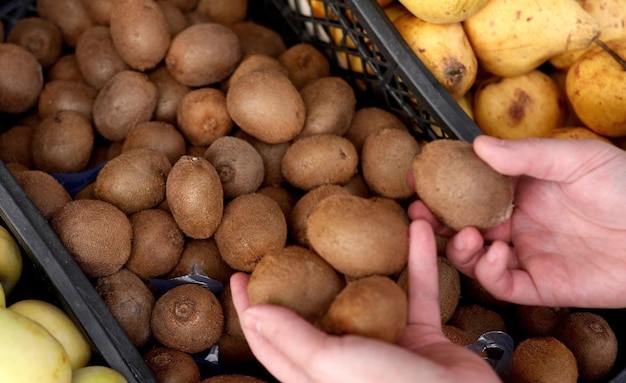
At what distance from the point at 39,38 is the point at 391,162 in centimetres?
106

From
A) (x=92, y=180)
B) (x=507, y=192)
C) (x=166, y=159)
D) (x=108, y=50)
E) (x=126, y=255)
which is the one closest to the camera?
(x=507, y=192)

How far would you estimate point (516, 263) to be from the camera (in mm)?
1228

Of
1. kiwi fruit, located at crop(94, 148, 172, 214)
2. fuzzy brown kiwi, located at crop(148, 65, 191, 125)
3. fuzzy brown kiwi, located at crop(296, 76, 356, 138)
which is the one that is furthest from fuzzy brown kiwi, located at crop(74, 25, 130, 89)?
fuzzy brown kiwi, located at crop(296, 76, 356, 138)

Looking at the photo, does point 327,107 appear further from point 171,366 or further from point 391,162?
point 171,366

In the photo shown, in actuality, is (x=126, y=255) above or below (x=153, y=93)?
below

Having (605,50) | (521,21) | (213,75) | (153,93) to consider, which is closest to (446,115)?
(521,21)

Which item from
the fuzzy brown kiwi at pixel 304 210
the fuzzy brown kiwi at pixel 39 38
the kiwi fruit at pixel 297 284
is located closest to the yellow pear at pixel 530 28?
the fuzzy brown kiwi at pixel 304 210

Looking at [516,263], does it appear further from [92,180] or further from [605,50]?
[92,180]

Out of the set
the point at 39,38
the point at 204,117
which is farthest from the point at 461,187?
the point at 39,38

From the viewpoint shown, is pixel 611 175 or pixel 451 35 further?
pixel 451 35

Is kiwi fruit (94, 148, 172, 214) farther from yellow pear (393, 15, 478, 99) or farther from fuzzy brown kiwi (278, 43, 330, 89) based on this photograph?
yellow pear (393, 15, 478, 99)

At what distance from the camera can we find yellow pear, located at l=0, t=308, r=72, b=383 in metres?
0.88

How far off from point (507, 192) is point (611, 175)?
8.2 inches

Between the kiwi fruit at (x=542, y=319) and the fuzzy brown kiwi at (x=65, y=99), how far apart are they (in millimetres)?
1187
